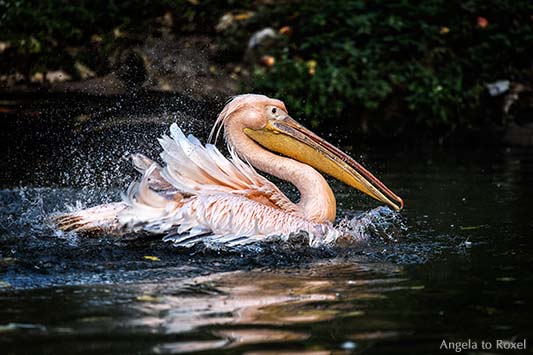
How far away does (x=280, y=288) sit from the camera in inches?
162

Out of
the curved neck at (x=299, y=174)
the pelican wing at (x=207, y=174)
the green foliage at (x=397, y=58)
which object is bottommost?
the green foliage at (x=397, y=58)

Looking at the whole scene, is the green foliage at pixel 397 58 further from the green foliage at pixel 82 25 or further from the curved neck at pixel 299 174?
the curved neck at pixel 299 174

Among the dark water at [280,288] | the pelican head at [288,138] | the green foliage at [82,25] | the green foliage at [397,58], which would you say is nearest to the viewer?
the dark water at [280,288]

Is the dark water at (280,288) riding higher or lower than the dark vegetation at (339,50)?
higher

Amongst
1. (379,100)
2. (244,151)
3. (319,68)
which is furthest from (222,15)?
(244,151)

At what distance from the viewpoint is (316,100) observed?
1198cm

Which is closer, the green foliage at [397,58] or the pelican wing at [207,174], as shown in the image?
the pelican wing at [207,174]

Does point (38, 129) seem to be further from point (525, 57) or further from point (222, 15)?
point (525, 57)

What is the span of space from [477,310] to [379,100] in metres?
8.50

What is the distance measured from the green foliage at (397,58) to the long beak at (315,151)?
558 centimetres

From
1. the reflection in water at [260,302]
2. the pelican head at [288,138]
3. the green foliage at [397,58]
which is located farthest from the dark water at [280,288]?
the green foliage at [397,58]

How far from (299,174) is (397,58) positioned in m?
7.47

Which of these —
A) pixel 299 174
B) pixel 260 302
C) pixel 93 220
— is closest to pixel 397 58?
pixel 299 174

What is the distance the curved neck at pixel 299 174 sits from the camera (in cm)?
551
